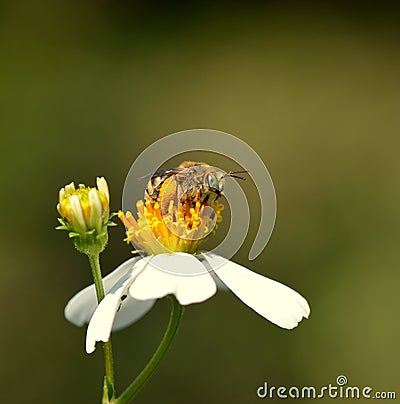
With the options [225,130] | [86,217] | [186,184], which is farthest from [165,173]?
[225,130]

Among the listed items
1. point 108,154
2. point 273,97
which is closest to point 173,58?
point 273,97

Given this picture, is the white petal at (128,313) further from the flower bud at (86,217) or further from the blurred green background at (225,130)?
the blurred green background at (225,130)

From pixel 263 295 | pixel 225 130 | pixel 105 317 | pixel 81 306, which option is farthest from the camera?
pixel 225 130

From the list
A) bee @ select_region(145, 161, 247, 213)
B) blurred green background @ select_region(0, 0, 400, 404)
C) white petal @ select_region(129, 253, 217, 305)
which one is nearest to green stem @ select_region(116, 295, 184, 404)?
white petal @ select_region(129, 253, 217, 305)

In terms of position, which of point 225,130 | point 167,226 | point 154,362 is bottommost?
point 154,362

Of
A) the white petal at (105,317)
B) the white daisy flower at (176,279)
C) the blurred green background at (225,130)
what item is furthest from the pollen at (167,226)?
the blurred green background at (225,130)

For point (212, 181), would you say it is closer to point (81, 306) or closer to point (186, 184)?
A: point (186, 184)
